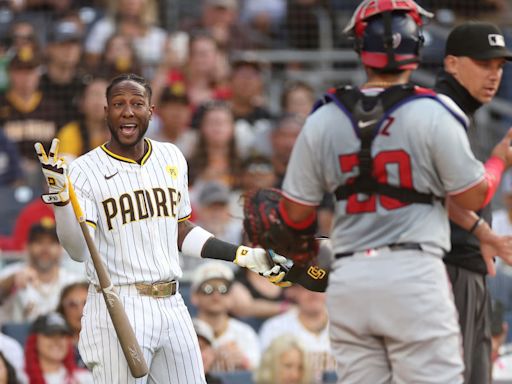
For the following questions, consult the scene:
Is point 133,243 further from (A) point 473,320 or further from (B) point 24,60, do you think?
(B) point 24,60

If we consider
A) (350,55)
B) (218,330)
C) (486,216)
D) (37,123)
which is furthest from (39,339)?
(350,55)

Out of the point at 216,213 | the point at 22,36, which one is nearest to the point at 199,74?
the point at 22,36

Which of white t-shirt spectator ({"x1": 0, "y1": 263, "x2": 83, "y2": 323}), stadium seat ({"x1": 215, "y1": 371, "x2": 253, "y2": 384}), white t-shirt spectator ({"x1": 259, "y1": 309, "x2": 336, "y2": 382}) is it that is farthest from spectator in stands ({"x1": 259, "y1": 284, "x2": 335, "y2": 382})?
white t-shirt spectator ({"x1": 0, "y1": 263, "x2": 83, "y2": 323})

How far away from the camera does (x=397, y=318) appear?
399 cm

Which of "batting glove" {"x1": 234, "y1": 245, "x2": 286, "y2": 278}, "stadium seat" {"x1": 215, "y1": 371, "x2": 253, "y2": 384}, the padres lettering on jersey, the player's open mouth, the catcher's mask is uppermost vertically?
the catcher's mask

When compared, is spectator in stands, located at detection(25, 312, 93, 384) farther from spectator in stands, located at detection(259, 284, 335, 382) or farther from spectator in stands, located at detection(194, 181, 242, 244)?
spectator in stands, located at detection(194, 181, 242, 244)

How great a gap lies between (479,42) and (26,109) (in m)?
5.72

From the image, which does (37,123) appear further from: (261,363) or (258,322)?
(261,363)

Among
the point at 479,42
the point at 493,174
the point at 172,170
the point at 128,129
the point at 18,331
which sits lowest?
the point at 18,331

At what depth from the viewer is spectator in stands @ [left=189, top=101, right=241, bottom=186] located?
31.1 ft

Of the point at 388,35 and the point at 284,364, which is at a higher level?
the point at 388,35

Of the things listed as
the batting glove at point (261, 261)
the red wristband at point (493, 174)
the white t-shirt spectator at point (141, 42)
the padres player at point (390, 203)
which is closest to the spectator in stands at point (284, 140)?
the white t-shirt spectator at point (141, 42)

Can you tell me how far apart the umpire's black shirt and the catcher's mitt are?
28.6 inches

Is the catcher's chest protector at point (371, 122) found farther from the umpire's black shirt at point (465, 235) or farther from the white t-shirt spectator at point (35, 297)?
the white t-shirt spectator at point (35, 297)
